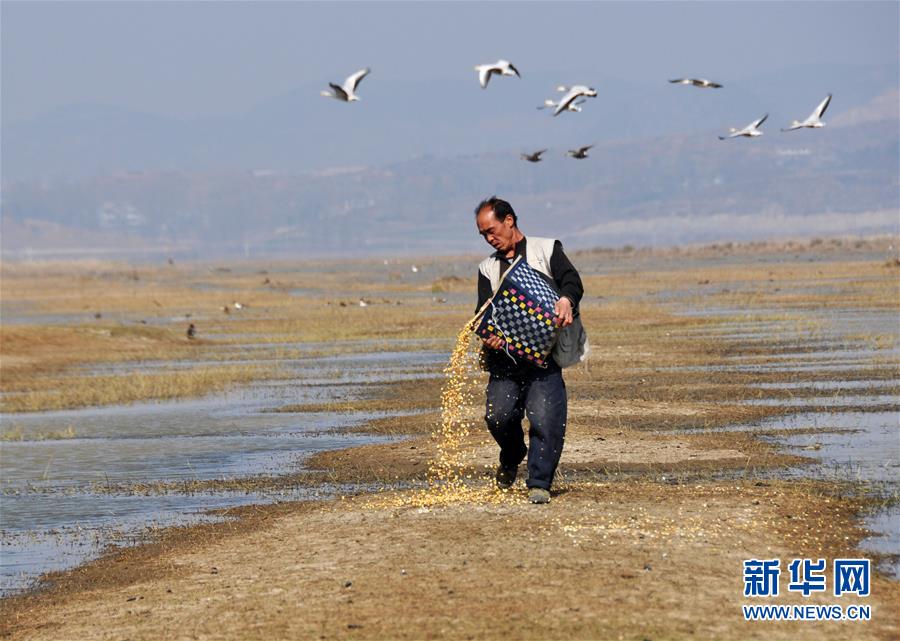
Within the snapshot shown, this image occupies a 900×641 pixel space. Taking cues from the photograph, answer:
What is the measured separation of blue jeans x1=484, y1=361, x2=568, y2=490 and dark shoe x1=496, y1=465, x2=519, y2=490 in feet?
1.40

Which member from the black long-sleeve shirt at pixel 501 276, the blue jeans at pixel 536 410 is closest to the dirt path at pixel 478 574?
the blue jeans at pixel 536 410

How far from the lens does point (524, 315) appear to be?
11.6 metres

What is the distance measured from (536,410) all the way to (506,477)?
91cm

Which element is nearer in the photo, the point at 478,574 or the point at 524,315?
the point at 478,574

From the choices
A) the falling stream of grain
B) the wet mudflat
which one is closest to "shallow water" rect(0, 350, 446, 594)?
the wet mudflat

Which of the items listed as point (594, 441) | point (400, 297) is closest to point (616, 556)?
point (594, 441)

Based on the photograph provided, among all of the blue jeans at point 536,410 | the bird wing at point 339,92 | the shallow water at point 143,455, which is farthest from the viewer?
the bird wing at point 339,92

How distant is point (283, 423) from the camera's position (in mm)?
21844

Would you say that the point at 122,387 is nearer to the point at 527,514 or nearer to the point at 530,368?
the point at 530,368

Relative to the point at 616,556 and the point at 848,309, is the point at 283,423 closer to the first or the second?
the point at 616,556

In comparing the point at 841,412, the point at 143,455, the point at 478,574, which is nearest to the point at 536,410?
the point at 478,574

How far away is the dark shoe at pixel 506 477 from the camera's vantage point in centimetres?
1250

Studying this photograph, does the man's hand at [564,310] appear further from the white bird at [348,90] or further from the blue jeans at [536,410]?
the white bird at [348,90]

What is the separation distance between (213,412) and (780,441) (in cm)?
929
